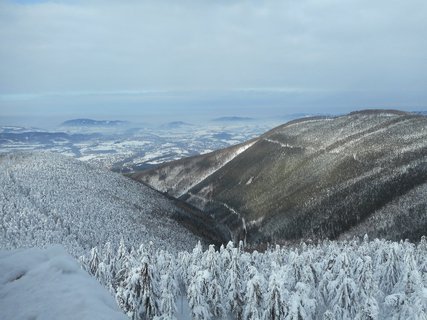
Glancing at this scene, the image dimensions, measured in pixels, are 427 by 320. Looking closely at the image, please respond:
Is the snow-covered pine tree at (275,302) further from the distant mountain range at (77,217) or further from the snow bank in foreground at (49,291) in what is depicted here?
the distant mountain range at (77,217)

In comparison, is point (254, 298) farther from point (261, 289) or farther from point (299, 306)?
point (299, 306)

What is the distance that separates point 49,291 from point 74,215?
144716 mm

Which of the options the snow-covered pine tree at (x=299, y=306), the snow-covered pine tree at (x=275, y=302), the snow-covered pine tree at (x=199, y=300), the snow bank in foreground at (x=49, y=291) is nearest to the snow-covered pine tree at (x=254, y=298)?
the snow-covered pine tree at (x=275, y=302)

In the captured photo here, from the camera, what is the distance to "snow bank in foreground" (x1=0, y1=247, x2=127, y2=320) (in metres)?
10.2

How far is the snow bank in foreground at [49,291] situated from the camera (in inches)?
401

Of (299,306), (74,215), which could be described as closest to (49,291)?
(299,306)

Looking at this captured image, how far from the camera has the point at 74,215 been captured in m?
147

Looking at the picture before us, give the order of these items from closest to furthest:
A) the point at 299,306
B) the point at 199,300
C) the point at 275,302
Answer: the point at 299,306
the point at 275,302
the point at 199,300

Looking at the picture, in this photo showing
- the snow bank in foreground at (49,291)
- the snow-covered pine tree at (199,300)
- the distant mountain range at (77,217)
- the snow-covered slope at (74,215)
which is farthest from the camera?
the distant mountain range at (77,217)

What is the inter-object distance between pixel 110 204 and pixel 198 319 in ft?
453

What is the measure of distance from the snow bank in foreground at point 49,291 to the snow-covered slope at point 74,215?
92.6 metres

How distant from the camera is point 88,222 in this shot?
142625mm

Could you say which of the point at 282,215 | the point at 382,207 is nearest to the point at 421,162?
the point at 382,207

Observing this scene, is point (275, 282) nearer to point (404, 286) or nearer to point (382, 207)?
point (404, 286)
